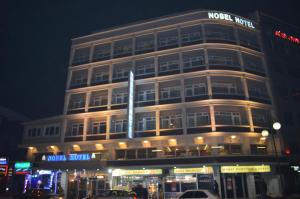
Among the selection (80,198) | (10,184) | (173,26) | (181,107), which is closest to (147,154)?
(181,107)

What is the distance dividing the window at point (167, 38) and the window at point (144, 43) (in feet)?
3.81

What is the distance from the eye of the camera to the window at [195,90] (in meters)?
32.8

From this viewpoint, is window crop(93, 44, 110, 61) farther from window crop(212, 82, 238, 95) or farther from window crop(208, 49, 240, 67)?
window crop(212, 82, 238, 95)

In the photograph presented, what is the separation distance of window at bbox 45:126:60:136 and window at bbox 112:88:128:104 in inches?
364

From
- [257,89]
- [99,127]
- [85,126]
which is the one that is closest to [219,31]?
[257,89]

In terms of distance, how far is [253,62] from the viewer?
36.0 meters

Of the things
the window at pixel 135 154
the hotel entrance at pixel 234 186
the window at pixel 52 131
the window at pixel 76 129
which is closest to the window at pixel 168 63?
the window at pixel 135 154

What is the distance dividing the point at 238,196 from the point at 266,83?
14.9 m

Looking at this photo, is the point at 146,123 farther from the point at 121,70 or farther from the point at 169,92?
the point at 121,70

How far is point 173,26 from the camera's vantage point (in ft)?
119

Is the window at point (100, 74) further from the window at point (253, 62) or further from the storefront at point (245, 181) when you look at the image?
the storefront at point (245, 181)

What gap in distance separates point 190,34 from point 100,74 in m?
14.3

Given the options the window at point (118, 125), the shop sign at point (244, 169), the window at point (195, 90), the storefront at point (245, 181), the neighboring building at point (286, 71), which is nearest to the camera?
the shop sign at point (244, 169)

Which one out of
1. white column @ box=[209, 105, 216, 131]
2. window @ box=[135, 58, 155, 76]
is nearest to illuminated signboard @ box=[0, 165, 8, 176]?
window @ box=[135, 58, 155, 76]
